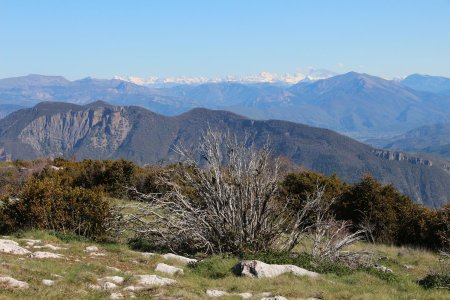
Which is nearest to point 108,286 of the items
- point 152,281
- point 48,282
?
point 152,281

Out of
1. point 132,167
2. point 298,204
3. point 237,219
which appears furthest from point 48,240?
point 132,167

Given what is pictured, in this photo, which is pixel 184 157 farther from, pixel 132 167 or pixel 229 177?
pixel 132 167

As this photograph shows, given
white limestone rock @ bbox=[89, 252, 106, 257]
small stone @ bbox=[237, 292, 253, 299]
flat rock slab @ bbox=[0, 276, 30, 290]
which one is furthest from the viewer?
white limestone rock @ bbox=[89, 252, 106, 257]

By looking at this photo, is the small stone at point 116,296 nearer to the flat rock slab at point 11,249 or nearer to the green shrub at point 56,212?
the flat rock slab at point 11,249

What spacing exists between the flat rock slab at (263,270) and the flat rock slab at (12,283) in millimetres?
5056

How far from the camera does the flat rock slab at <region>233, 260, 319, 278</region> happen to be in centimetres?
1168

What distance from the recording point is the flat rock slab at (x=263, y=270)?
38.3 ft

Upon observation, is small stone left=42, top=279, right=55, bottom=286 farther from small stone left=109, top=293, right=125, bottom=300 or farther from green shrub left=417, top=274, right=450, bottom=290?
green shrub left=417, top=274, right=450, bottom=290

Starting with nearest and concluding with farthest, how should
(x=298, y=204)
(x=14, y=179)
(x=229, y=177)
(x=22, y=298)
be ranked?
(x=22, y=298) → (x=229, y=177) → (x=298, y=204) → (x=14, y=179)

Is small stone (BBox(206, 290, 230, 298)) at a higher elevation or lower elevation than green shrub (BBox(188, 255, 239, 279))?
higher

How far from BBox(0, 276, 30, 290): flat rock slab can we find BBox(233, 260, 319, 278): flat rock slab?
16.6 ft

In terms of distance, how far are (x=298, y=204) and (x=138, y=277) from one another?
1545 centimetres

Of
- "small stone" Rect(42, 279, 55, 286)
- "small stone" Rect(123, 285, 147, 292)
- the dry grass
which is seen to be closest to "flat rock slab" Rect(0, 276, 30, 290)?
the dry grass

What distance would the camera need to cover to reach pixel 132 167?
3111 cm
